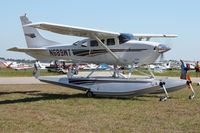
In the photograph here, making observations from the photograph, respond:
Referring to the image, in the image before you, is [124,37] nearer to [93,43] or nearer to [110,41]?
[110,41]

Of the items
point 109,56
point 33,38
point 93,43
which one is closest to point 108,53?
point 109,56

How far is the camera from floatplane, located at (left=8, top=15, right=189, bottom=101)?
582 inches

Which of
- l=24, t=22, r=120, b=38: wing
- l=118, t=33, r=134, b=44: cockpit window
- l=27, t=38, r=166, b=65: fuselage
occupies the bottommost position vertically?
l=27, t=38, r=166, b=65: fuselage

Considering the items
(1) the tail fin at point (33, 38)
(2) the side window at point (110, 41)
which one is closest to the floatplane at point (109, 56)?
(2) the side window at point (110, 41)

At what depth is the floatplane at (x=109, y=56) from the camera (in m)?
14.8

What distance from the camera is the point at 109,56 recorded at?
16.6 m

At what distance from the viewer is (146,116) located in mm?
9844

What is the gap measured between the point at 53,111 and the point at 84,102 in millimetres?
2616

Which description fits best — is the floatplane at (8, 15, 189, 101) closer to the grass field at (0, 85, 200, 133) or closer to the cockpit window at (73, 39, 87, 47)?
the cockpit window at (73, 39, 87, 47)

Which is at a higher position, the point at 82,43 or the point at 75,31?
the point at 75,31

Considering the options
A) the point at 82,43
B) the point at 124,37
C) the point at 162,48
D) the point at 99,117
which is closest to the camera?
the point at 99,117

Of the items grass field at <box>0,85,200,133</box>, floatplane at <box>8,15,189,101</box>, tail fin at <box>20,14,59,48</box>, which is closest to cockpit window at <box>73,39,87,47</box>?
floatplane at <box>8,15,189,101</box>

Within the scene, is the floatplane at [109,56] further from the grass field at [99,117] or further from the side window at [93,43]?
the grass field at [99,117]

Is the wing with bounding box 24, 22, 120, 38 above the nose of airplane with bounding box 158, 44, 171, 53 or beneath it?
above
